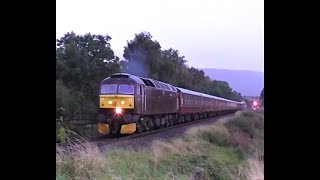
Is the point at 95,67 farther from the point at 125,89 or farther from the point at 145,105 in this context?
the point at 145,105

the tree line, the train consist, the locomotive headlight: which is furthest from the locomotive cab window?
the tree line

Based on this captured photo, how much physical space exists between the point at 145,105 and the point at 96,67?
263 centimetres

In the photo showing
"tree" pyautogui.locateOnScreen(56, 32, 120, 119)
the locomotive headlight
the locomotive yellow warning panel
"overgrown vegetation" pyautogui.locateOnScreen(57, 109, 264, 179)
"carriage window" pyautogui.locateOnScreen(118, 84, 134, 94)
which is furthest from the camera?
"carriage window" pyautogui.locateOnScreen(118, 84, 134, 94)

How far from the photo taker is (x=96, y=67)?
3971 mm

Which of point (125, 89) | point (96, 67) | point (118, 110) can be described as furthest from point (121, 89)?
point (96, 67)

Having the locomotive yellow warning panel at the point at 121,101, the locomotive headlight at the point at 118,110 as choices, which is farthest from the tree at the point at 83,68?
the locomotive headlight at the point at 118,110

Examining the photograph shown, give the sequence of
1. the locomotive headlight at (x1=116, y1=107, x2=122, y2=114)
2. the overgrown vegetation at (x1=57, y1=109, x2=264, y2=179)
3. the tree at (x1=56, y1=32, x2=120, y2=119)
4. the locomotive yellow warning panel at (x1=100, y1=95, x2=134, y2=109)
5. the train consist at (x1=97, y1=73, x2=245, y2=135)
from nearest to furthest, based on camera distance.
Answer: the tree at (x1=56, y1=32, x2=120, y2=119) → the overgrown vegetation at (x1=57, y1=109, x2=264, y2=179) → the train consist at (x1=97, y1=73, x2=245, y2=135) → the locomotive yellow warning panel at (x1=100, y1=95, x2=134, y2=109) → the locomotive headlight at (x1=116, y1=107, x2=122, y2=114)

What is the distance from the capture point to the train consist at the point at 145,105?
4.82 meters

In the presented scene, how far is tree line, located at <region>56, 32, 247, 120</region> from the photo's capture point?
11.8 feet

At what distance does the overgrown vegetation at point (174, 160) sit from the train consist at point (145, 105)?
43 centimetres

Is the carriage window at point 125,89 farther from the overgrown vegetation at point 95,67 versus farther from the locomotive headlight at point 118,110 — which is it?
the overgrown vegetation at point 95,67

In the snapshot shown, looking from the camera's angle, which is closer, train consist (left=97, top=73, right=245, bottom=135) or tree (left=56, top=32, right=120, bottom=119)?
tree (left=56, top=32, right=120, bottom=119)

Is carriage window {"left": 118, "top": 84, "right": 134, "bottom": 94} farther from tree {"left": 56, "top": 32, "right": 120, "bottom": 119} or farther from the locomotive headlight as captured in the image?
tree {"left": 56, "top": 32, "right": 120, "bottom": 119}
